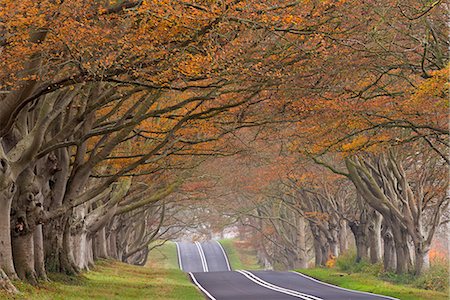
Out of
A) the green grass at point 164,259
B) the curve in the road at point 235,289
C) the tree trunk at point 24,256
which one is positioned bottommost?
the curve in the road at point 235,289

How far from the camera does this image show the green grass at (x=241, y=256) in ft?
275

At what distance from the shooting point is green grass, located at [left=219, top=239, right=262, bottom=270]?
83.7 m

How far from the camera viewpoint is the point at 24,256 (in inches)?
808

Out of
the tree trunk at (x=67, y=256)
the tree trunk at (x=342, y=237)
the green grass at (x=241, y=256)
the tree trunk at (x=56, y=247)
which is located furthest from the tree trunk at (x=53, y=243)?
the green grass at (x=241, y=256)

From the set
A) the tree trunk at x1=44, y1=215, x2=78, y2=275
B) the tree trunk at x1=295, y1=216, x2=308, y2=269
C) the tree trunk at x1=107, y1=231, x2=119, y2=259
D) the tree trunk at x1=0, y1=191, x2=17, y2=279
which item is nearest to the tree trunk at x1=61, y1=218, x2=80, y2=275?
the tree trunk at x1=44, y1=215, x2=78, y2=275

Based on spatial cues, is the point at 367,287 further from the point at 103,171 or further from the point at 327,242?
the point at 327,242

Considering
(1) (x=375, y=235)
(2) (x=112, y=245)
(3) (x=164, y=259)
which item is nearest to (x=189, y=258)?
(3) (x=164, y=259)

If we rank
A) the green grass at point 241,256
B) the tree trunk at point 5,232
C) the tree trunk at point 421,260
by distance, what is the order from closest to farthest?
the tree trunk at point 5,232 < the tree trunk at point 421,260 < the green grass at point 241,256

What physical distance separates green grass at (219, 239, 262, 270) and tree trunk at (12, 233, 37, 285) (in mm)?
60098

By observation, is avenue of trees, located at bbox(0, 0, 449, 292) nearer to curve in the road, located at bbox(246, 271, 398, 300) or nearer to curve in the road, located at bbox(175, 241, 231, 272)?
curve in the road, located at bbox(246, 271, 398, 300)

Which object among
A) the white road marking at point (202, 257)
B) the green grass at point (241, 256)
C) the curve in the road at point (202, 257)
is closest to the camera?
the white road marking at point (202, 257)

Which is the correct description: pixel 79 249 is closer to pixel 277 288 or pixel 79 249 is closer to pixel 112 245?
pixel 277 288

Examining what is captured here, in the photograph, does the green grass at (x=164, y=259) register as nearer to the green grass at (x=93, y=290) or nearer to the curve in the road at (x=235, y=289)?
the curve in the road at (x=235, y=289)

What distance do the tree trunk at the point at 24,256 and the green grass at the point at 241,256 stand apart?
→ 6010 centimetres
